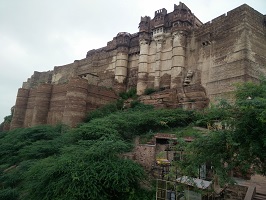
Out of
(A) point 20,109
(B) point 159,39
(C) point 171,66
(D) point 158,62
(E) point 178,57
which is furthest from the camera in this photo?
(A) point 20,109

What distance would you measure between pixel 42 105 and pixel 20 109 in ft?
12.5

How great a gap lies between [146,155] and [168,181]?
2715 mm

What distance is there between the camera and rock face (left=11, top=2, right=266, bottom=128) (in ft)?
51.3

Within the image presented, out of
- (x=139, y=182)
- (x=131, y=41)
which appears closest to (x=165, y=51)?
(x=131, y=41)

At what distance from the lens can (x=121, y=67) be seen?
930 inches

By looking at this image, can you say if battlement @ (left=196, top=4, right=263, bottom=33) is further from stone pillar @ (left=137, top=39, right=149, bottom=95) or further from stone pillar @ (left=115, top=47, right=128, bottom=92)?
stone pillar @ (left=115, top=47, right=128, bottom=92)

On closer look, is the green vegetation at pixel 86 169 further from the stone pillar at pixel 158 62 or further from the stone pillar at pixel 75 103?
the stone pillar at pixel 158 62

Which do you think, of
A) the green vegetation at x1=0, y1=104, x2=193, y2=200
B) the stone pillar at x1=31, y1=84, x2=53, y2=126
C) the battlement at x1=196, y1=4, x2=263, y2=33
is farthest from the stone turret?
the green vegetation at x1=0, y1=104, x2=193, y2=200

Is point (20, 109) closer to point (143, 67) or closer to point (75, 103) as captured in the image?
point (75, 103)

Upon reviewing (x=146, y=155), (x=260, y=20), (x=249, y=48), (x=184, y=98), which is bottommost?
(x=146, y=155)

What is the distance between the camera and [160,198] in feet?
27.0

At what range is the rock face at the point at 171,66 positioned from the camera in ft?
51.3

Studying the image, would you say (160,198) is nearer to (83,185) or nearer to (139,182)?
(139,182)

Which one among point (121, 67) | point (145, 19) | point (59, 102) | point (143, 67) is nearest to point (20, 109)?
point (59, 102)
